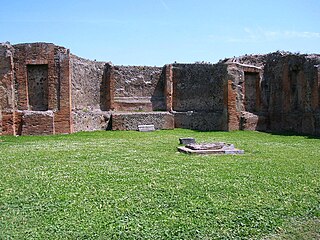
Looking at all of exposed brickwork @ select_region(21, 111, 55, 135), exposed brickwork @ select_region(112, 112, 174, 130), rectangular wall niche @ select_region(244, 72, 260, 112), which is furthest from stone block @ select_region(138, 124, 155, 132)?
rectangular wall niche @ select_region(244, 72, 260, 112)

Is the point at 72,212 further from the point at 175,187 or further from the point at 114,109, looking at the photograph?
the point at 114,109

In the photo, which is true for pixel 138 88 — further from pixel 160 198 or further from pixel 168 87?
pixel 160 198

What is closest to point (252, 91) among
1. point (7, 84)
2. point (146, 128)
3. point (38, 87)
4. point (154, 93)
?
point (154, 93)

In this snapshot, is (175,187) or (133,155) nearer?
(175,187)

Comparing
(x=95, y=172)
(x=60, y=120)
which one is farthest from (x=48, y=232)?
(x=60, y=120)

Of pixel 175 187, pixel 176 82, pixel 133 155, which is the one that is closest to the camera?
pixel 175 187

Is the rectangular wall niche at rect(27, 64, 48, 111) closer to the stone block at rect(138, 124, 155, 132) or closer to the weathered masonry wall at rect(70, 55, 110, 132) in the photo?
Answer: the weathered masonry wall at rect(70, 55, 110, 132)

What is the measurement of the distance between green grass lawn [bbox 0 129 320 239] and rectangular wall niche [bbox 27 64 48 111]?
8.57 m

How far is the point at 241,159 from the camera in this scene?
8984mm

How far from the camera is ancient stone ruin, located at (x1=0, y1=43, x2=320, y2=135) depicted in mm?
16641

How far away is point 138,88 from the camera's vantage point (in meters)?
21.7

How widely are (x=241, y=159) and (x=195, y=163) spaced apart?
54.5 inches

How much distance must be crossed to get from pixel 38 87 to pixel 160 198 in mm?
13398

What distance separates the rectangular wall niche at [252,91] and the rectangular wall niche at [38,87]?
10741 millimetres
